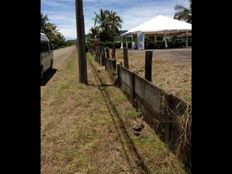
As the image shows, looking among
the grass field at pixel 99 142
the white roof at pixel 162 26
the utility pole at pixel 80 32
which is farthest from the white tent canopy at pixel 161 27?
Answer: the grass field at pixel 99 142

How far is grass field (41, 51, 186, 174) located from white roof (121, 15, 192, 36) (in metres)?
31.4

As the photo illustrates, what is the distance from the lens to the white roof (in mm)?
39375

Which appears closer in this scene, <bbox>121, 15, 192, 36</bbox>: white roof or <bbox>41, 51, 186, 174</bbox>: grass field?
<bbox>41, 51, 186, 174</bbox>: grass field

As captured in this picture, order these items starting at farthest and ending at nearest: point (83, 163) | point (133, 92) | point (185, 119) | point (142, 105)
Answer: point (133, 92) < point (142, 105) < point (83, 163) < point (185, 119)

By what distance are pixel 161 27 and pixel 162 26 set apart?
11.9 inches

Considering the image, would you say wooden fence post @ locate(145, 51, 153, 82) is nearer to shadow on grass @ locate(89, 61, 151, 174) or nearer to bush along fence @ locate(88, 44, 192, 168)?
bush along fence @ locate(88, 44, 192, 168)

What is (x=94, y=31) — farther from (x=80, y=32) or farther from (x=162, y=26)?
(x=80, y=32)

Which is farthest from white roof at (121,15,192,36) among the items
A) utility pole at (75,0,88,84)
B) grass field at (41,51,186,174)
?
grass field at (41,51,186,174)

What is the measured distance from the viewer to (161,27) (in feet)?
132

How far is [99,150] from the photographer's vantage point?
5.40 meters

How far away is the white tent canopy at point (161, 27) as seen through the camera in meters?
39.4

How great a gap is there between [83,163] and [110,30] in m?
68.4
